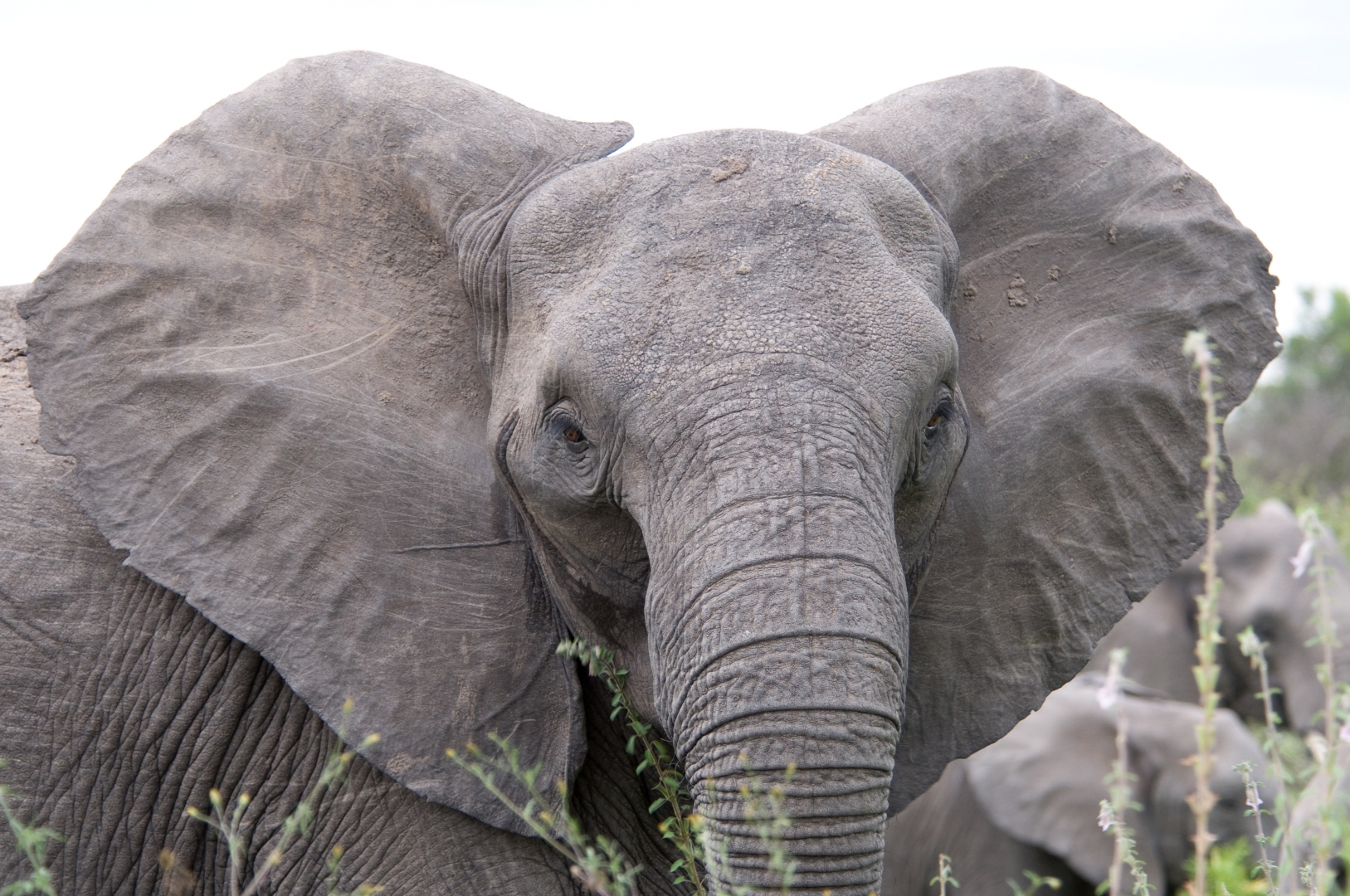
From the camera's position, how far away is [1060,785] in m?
7.21

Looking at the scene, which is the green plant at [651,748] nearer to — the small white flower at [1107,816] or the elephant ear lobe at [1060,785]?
the small white flower at [1107,816]

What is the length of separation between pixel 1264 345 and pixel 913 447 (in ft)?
3.75

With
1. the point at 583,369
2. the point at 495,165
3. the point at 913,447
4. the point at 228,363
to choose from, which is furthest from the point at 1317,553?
the point at 228,363

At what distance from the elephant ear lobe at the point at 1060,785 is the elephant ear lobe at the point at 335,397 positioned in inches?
178

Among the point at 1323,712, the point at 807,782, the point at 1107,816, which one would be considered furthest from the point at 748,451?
the point at 1323,712

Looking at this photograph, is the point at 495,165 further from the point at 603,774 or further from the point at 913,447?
the point at 603,774

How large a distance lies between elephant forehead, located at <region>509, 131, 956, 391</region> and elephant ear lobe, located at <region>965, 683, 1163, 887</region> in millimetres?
4586

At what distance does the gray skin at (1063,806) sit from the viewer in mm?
7082

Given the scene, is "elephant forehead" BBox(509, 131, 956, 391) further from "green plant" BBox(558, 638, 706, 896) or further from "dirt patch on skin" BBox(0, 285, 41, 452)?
"dirt patch on skin" BBox(0, 285, 41, 452)

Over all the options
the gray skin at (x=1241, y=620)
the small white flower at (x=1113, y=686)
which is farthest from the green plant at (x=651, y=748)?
the gray skin at (x=1241, y=620)

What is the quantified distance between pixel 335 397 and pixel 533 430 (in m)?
0.49

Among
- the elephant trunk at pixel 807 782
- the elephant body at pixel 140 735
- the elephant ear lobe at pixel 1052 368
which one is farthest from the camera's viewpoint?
the elephant ear lobe at pixel 1052 368

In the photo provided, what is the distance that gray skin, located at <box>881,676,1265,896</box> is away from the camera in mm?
7082

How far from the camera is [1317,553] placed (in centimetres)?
192
